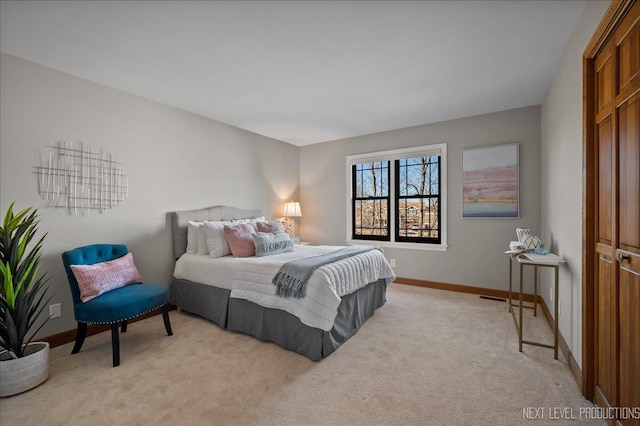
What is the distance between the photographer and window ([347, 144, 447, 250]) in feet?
14.4

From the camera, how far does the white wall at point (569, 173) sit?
195cm

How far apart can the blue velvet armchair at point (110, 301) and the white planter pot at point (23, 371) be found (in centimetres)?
33

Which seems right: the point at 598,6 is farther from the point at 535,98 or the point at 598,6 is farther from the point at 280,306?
the point at 280,306

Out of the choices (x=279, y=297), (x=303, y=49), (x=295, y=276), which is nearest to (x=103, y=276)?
(x=279, y=297)

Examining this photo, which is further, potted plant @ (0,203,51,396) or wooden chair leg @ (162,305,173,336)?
wooden chair leg @ (162,305,173,336)

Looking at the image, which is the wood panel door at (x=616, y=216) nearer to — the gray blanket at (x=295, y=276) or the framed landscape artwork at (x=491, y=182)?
the gray blanket at (x=295, y=276)

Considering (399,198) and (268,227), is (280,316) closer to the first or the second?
(268,227)

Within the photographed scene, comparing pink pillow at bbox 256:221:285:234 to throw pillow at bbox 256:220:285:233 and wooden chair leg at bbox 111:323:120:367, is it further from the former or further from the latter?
wooden chair leg at bbox 111:323:120:367

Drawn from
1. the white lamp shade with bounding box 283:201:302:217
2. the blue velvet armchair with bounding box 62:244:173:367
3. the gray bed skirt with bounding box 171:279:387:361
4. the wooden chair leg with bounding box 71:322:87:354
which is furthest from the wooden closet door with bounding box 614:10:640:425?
the white lamp shade with bounding box 283:201:302:217

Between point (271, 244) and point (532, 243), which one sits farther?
point (271, 244)

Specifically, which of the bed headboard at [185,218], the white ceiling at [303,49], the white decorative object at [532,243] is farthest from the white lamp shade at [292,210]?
the white decorative object at [532,243]

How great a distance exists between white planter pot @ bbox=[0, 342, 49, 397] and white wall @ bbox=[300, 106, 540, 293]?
4028 millimetres

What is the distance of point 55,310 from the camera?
2.60 m

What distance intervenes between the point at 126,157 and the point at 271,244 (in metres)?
1.88
